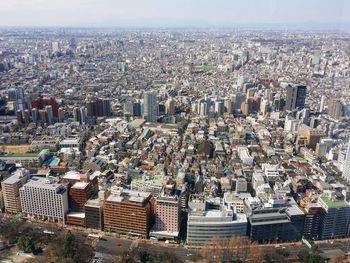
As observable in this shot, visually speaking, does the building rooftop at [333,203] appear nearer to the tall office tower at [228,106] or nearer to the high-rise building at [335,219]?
the high-rise building at [335,219]

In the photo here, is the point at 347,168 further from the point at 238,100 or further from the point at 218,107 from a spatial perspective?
the point at 238,100

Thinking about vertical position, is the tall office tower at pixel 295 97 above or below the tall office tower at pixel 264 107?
above

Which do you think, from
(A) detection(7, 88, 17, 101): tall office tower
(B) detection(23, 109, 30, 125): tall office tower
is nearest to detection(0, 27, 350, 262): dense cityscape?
(A) detection(7, 88, 17, 101): tall office tower

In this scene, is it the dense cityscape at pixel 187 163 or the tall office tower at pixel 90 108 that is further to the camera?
the tall office tower at pixel 90 108

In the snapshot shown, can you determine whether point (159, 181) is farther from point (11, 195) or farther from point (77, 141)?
point (77, 141)

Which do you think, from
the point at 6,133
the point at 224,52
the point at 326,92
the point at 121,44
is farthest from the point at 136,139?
the point at 121,44

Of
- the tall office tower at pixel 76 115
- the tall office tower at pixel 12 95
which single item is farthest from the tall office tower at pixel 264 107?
the tall office tower at pixel 12 95

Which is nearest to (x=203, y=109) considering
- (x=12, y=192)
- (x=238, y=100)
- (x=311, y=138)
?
(x=238, y=100)
